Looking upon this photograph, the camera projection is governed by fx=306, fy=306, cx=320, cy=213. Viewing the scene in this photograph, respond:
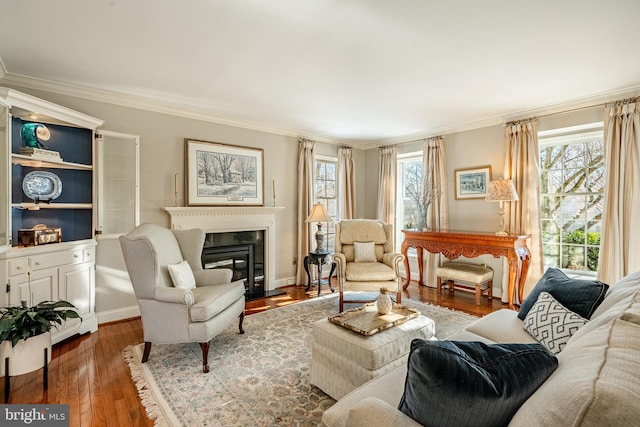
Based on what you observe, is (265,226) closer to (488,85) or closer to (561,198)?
(488,85)

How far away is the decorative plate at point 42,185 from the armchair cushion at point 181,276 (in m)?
1.46

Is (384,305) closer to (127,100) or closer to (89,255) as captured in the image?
(89,255)

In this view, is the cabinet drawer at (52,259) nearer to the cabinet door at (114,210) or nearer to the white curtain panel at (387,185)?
the cabinet door at (114,210)

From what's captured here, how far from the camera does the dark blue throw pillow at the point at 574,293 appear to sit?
1.76 meters

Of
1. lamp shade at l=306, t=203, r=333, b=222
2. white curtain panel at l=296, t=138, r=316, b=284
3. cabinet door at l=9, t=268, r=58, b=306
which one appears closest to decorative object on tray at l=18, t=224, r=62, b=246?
cabinet door at l=9, t=268, r=58, b=306

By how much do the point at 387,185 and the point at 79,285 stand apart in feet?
14.7

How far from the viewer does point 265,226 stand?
4.52 metres

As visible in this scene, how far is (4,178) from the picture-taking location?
2.42 metres

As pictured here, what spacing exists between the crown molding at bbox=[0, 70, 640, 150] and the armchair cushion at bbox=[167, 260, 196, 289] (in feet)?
6.45

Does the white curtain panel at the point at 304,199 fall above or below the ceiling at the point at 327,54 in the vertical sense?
below

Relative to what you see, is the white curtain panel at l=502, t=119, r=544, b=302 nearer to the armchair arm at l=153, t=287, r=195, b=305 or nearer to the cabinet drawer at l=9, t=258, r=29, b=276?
the armchair arm at l=153, t=287, r=195, b=305

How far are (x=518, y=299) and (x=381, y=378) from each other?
315 centimetres

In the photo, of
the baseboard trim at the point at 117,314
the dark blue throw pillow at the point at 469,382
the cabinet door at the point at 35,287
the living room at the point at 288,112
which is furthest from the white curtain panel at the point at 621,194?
the cabinet door at the point at 35,287

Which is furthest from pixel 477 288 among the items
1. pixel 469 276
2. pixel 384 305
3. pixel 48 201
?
pixel 48 201
